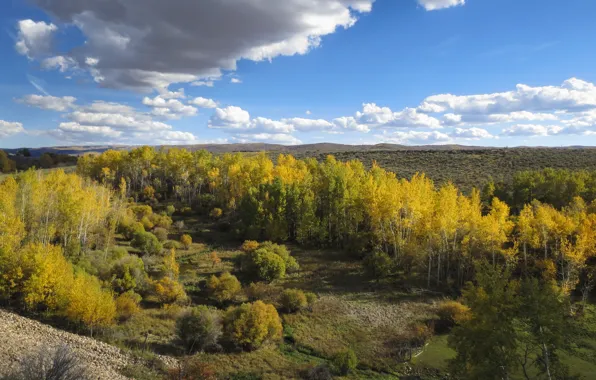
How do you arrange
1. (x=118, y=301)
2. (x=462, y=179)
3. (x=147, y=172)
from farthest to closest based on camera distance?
(x=147, y=172) → (x=462, y=179) → (x=118, y=301)

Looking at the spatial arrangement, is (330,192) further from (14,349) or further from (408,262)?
(14,349)

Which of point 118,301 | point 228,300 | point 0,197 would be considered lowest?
point 228,300

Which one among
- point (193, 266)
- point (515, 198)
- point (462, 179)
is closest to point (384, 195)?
point (193, 266)

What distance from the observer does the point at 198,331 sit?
24.3m

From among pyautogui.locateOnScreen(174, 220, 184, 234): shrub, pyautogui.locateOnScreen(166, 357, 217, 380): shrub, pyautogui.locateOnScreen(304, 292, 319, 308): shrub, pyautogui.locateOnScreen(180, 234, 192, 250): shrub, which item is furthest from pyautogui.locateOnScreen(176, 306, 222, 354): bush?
pyautogui.locateOnScreen(174, 220, 184, 234): shrub

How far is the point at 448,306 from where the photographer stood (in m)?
30.2

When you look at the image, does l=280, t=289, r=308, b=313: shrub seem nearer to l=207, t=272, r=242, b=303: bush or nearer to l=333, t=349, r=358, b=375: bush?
l=207, t=272, r=242, b=303: bush

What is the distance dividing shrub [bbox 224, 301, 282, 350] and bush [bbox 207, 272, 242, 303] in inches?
233

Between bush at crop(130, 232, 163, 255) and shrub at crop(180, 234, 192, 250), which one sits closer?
bush at crop(130, 232, 163, 255)

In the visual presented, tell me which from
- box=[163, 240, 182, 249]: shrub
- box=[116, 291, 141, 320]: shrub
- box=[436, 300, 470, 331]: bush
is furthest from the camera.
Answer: box=[163, 240, 182, 249]: shrub

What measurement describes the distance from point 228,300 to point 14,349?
649 inches

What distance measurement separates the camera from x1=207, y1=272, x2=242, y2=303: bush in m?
32.7

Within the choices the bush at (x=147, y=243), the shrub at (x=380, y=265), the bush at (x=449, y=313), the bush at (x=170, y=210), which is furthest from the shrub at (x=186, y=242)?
the bush at (x=449, y=313)

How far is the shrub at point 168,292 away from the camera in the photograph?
30.6 m
